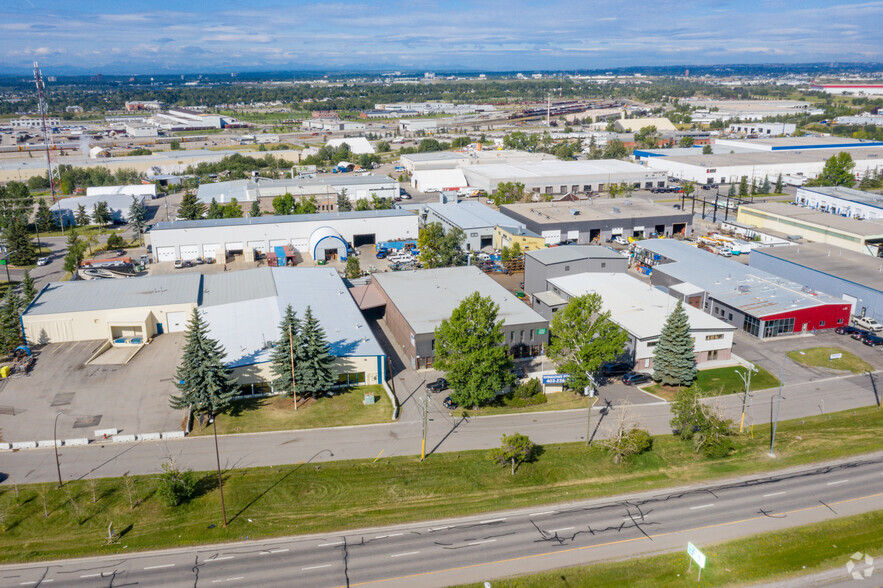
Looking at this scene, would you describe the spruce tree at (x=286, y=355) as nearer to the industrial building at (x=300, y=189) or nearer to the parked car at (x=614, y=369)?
the parked car at (x=614, y=369)

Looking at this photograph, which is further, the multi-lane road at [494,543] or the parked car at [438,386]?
the parked car at [438,386]

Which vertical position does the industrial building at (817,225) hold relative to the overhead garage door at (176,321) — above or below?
above

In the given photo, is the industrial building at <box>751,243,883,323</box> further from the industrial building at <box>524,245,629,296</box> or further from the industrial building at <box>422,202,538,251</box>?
the industrial building at <box>422,202,538,251</box>

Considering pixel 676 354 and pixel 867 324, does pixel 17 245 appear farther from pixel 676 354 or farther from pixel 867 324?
pixel 867 324

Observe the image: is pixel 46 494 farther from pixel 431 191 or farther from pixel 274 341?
pixel 431 191

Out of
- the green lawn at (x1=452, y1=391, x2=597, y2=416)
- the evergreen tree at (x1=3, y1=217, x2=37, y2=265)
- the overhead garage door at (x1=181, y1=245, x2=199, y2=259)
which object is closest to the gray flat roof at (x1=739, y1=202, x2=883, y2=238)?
the green lawn at (x1=452, y1=391, x2=597, y2=416)

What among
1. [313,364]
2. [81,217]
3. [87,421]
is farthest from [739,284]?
[81,217]

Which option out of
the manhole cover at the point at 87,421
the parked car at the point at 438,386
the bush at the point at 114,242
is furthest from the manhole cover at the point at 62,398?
the bush at the point at 114,242
